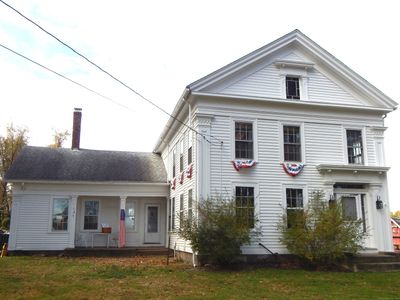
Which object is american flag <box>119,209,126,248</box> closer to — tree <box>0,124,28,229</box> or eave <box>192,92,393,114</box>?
eave <box>192,92,393,114</box>

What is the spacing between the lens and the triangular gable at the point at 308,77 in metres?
15.7

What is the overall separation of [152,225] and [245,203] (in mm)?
8173

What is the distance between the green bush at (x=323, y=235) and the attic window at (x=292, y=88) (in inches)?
186

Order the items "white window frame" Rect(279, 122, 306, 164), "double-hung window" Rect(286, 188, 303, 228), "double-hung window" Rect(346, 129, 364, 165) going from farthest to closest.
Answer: "double-hung window" Rect(346, 129, 364, 165), "white window frame" Rect(279, 122, 306, 164), "double-hung window" Rect(286, 188, 303, 228)

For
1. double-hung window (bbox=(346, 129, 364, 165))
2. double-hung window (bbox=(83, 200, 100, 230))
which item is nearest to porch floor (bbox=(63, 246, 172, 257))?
double-hung window (bbox=(83, 200, 100, 230))

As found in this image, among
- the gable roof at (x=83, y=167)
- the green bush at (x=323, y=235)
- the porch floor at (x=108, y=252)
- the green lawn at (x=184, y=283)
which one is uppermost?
the gable roof at (x=83, y=167)

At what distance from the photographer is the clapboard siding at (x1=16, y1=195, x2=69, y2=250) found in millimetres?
18828

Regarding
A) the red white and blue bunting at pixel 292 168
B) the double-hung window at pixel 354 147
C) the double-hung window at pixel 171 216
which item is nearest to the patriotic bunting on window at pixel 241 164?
the red white and blue bunting at pixel 292 168

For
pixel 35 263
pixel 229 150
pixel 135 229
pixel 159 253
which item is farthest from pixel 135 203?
pixel 229 150

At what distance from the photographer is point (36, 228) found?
1906 centimetres

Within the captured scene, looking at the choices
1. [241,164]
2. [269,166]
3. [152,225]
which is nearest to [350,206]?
[269,166]

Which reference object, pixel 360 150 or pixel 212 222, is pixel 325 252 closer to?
pixel 212 222

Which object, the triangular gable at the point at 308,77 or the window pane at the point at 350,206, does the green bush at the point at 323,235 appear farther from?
the triangular gable at the point at 308,77

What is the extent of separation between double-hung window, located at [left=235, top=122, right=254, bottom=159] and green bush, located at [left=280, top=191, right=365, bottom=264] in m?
3.00
